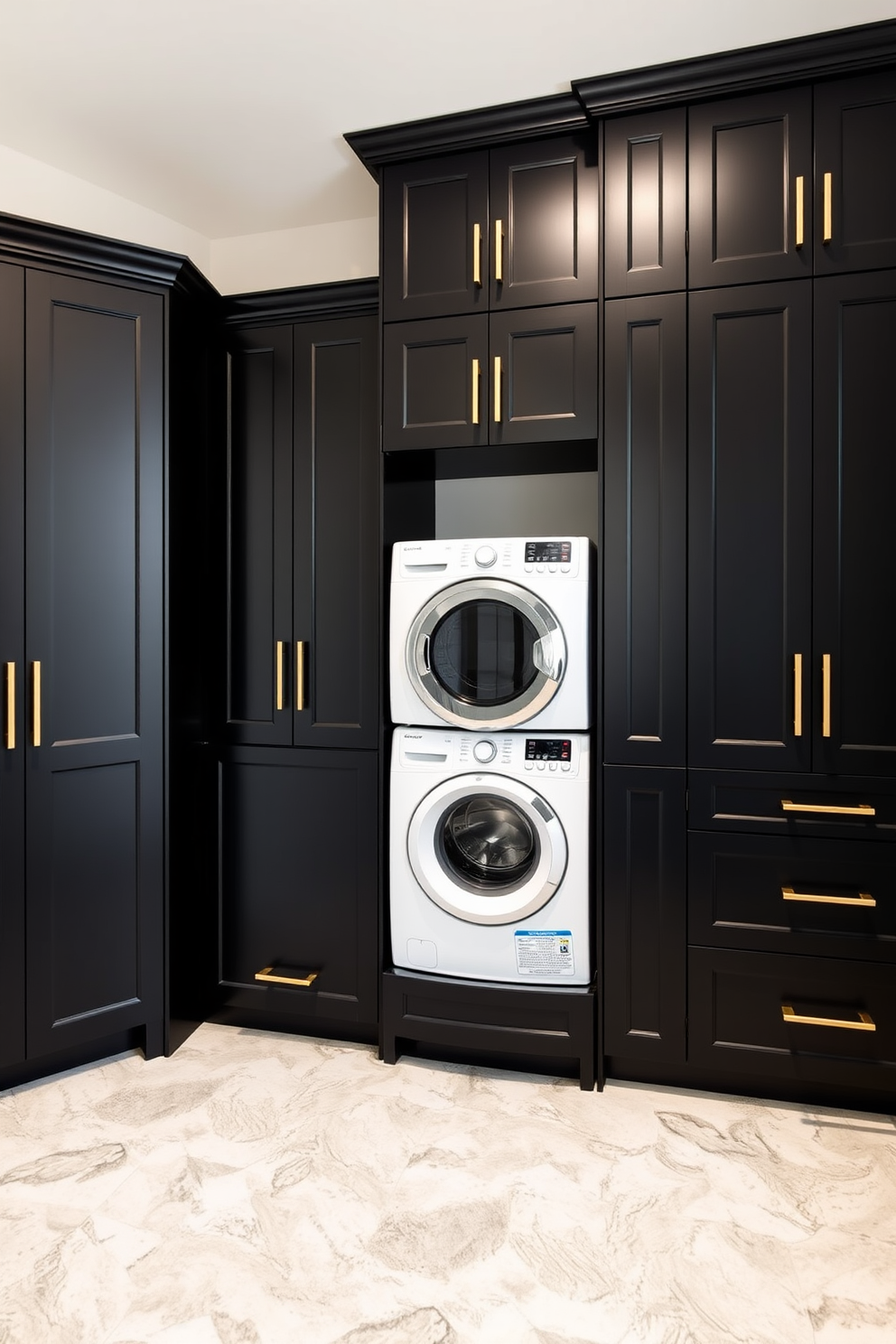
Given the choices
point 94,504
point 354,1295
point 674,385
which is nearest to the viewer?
point 354,1295

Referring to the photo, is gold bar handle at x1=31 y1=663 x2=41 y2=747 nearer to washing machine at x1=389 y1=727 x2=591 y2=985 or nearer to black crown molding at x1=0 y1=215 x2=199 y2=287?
washing machine at x1=389 y1=727 x2=591 y2=985

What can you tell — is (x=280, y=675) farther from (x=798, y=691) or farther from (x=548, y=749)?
(x=798, y=691)

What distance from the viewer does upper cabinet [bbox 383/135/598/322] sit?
2363 mm

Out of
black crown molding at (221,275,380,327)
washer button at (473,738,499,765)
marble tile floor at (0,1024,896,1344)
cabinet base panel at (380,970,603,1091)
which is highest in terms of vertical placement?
black crown molding at (221,275,380,327)

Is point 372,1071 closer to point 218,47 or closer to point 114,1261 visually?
point 114,1261

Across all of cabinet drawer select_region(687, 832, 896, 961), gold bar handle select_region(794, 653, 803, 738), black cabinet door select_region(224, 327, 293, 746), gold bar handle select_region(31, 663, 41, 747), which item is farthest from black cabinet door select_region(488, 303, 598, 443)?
gold bar handle select_region(31, 663, 41, 747)

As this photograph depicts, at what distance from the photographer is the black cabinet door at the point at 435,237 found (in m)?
2.44

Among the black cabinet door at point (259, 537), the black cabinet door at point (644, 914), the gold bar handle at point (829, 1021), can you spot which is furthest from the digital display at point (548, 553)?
the gold bar handle at point (829, 1021)

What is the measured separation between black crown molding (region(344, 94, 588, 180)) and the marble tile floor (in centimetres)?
276

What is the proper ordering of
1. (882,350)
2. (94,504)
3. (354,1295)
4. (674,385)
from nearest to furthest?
(354,1295) < (882,350) < (674,385) < (94,504)

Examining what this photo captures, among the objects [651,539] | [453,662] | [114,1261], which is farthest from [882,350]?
[114,1261]

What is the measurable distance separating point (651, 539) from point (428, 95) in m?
1.42

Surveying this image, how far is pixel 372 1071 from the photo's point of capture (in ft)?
8.13

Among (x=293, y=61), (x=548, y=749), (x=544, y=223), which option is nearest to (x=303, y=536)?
(x=548, y=749)
